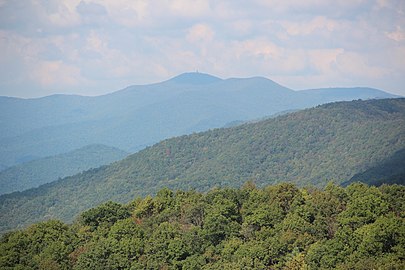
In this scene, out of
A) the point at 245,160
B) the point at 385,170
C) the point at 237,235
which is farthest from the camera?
the point at 245,160

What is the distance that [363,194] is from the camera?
4369cm

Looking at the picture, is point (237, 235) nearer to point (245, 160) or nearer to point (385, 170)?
point (385, 170)

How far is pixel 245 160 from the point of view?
150m

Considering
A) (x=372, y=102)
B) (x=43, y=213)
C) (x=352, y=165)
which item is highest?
(x=372, y=102)

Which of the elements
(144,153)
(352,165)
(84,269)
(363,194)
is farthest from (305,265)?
(144,153)

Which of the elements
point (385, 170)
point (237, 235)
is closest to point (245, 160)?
point (385, 170)

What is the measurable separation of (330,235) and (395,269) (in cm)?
921

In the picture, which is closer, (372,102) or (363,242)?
(363,242)

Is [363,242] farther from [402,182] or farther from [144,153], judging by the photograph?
[144,153]

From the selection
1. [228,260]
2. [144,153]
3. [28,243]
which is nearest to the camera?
[228,260]

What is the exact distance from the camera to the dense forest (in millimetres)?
35775

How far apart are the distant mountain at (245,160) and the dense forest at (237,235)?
7691cm

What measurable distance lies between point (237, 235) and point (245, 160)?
108 meters

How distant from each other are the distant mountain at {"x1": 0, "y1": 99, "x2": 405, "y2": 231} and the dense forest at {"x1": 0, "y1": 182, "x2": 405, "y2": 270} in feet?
252
